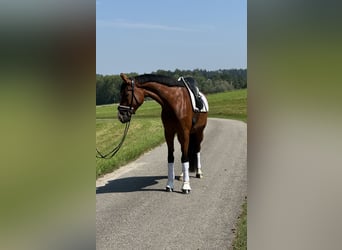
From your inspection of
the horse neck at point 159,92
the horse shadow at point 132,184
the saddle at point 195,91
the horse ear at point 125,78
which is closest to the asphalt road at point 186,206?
the horse shadow at point 132,184

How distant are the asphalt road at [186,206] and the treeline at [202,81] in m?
0.20

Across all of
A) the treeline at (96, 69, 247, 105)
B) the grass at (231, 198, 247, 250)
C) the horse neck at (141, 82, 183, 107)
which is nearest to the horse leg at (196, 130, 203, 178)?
the horse neck at (141, 82, 183, 107)

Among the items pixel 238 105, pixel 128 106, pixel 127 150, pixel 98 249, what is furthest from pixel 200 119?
pixel 98 249

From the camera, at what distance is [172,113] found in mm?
2703

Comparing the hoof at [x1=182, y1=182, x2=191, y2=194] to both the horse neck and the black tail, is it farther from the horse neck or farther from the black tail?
the horse neck

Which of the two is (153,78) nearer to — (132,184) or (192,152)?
(192,152)

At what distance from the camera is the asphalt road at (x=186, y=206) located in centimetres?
188
